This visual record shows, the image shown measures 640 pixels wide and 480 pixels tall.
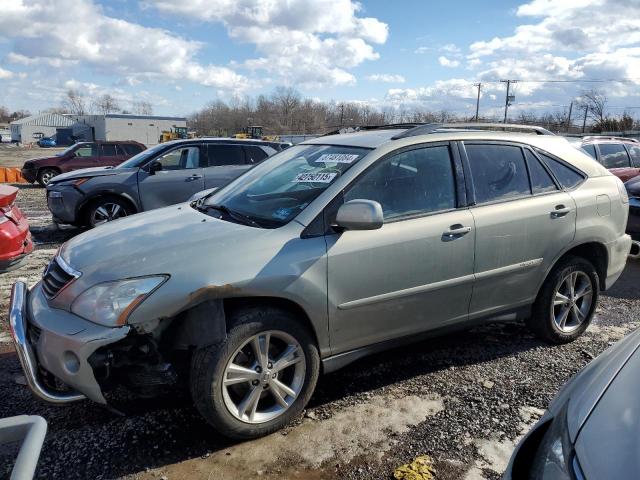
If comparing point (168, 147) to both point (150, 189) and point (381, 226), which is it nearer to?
point (150, 189)

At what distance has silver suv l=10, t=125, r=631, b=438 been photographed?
2.67 m

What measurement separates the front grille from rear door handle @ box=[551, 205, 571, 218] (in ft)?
11.2

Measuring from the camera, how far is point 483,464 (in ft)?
9.04

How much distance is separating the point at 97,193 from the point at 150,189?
847mm

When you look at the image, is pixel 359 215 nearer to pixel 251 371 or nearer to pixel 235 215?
pixel 235 215

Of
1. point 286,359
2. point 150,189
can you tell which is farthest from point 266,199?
point 150,189

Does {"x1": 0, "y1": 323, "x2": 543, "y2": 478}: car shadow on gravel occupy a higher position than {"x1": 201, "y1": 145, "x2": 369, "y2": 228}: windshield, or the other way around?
{"x1": 201, "y1": 145, "x2": 369, "y2": 228}: windshield

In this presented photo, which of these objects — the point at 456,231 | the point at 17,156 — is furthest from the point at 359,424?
the point at 17,156

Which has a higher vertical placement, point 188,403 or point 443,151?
point 443,151

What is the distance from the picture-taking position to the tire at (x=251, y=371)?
271 centimetres

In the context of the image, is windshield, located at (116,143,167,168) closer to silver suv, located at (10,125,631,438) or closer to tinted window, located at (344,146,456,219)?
silver suv, located at (10,125,631,438)

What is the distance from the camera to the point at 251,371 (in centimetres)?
286

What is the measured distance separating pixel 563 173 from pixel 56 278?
3857 millimetres

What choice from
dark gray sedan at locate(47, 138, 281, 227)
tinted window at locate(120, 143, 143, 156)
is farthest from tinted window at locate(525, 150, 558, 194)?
tinted window at locate(120, 143, 143, 156)
